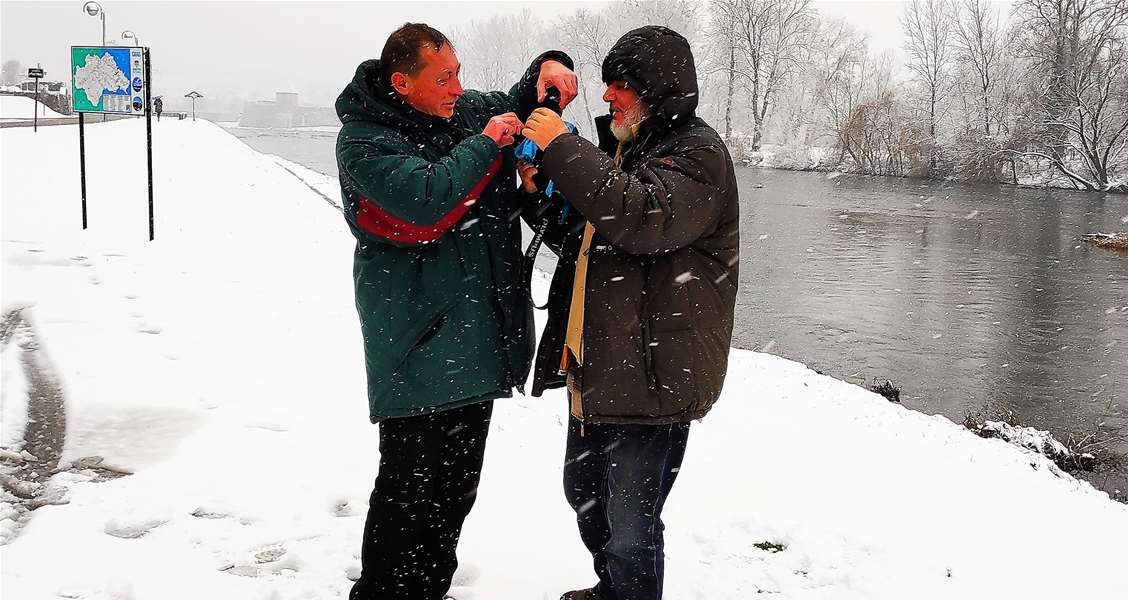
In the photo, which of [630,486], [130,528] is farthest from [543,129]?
[130,528]


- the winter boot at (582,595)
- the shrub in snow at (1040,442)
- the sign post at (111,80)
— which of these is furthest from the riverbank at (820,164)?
the winter boot at (582,595)

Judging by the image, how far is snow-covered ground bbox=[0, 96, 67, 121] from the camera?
4341cm

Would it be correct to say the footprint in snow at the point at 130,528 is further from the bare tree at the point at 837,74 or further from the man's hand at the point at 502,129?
the bare tree at the point at 837,74

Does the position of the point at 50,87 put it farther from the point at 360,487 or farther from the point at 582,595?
the point at 582,595

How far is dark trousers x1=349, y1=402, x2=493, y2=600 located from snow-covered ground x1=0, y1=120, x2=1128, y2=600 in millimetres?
467

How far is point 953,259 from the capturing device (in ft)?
57.0

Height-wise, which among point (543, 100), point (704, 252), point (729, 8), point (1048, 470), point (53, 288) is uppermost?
point (729, 8)

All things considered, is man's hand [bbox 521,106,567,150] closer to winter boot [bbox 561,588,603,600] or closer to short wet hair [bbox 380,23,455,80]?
short wet hair [bbox 380,23,455,80]

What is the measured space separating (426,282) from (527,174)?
1.51ft

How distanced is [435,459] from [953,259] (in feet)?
55.7

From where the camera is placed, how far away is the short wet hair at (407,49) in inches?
97.2

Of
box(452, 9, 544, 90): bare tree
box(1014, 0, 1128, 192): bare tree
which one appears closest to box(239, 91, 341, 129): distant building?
box(452, 9, 544, 90): bare tree

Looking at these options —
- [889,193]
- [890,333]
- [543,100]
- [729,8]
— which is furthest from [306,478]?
[729,8]

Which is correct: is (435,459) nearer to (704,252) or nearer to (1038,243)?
(704,252)
